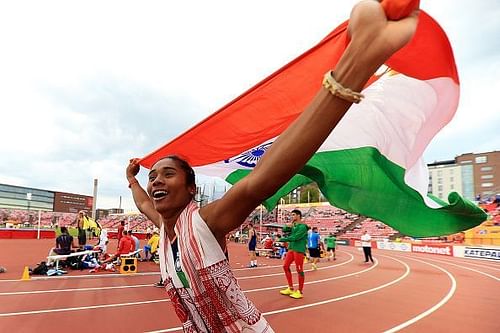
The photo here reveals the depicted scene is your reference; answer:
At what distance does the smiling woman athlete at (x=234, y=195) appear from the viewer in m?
0.94

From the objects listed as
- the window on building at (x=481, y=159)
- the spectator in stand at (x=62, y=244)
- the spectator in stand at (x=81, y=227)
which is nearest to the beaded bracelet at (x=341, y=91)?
the spectator in stand at (x=62, y=244)

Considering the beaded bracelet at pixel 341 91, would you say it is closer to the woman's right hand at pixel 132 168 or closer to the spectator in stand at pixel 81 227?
the woman's right hand at pixel 132 168

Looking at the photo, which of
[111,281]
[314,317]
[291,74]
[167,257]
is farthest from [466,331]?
[111,281]

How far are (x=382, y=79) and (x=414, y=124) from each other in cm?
49

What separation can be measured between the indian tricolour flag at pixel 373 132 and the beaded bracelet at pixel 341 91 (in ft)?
3.53

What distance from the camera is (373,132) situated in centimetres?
344

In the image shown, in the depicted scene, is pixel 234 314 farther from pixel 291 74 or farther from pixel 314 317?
pixel 314 317

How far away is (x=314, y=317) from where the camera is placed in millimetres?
6340

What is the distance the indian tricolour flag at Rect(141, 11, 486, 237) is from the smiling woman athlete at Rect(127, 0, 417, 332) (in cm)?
82

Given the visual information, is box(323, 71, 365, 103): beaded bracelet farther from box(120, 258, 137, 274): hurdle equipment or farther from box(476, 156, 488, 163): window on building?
box(476, 156, 488, 163): window on building

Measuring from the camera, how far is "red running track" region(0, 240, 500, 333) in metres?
5.79

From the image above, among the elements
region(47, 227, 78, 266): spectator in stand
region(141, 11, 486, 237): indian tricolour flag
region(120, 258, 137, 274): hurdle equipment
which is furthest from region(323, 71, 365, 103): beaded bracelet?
region(47, 227, 78, 266): spectator in stand

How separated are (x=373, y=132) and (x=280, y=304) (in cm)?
492

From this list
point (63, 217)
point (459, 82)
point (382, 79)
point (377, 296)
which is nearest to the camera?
point (459, 82)
